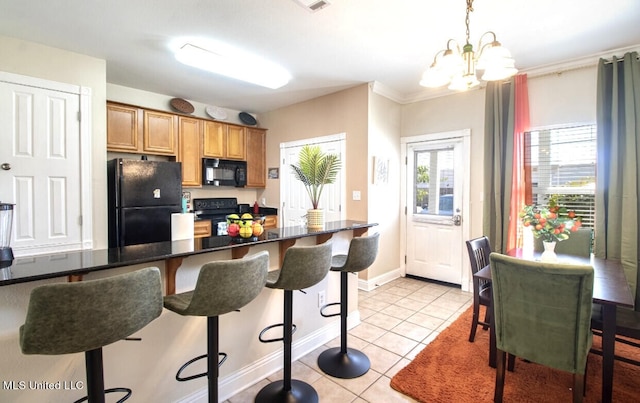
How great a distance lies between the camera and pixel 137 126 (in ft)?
12.5

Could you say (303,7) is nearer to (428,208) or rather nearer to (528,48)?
(528,48)

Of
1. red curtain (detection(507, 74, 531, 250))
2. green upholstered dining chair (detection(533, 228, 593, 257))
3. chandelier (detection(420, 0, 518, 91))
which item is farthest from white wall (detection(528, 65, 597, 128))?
chandelier (detection(420, 0, 518, 91))

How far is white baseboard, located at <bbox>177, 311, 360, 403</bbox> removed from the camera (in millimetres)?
1860

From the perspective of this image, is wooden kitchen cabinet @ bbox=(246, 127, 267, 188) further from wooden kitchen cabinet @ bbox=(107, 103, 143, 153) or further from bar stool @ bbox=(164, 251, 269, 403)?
bar stool @ bbox=(164, 251, 269, 403)

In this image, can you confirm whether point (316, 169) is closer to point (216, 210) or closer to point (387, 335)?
point (387, 335)

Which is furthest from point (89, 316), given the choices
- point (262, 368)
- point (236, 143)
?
point (236, 143)

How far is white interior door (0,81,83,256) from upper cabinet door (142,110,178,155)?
3.37ft

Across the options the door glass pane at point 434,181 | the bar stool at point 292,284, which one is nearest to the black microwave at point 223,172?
the door glass pane at point 434,181

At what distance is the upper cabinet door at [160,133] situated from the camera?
3.92 m

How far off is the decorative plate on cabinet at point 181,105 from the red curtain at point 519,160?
4.19 meters

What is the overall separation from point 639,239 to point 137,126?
5407 millimetres

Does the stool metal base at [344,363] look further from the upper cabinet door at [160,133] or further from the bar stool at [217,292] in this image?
the upper cabinet door at [160,133]

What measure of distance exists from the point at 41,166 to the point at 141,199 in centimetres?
89

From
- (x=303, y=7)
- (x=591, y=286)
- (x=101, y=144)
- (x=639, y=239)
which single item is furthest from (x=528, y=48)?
(x=101, y=144)
